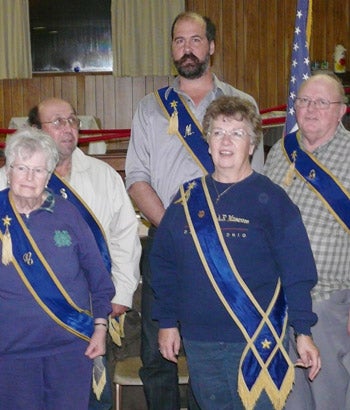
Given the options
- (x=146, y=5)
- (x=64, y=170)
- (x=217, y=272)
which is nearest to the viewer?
(x=217, y=272)

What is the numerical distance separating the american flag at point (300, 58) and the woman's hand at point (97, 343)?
157 cm

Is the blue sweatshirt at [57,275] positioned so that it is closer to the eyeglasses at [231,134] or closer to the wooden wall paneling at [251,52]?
the eyeglasses at [231,134]

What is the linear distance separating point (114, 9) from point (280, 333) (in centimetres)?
756

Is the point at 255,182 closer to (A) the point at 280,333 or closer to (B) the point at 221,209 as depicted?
(B) the point at 221,209

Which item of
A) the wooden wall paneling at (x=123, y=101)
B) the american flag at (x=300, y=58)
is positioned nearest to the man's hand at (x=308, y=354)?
the american flag at (x=300, y=58)

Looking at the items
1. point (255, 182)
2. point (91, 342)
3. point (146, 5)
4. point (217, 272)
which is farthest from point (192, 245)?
point (146, 5)

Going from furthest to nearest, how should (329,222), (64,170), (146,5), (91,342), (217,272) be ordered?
(146,5), (64,170), (329,222), (91,342), (217,272)

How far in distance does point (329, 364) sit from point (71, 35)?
779cm

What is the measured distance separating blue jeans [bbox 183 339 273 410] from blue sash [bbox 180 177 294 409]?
3cm

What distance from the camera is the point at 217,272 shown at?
2.38m

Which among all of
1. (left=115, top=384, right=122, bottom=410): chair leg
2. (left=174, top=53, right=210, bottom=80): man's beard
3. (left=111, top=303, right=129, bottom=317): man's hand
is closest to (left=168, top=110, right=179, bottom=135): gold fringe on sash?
(left=174, top=53, right=210, bottom=80): man's beard

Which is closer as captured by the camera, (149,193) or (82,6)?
(149,193)

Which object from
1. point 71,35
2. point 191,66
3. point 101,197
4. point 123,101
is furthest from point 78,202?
point 71,35

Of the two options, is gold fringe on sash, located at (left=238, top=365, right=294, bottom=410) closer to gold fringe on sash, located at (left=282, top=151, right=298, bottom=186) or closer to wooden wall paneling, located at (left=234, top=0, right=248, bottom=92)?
gold fringe on sash, located at (left=282, top=151, right=298, bottom=186)
